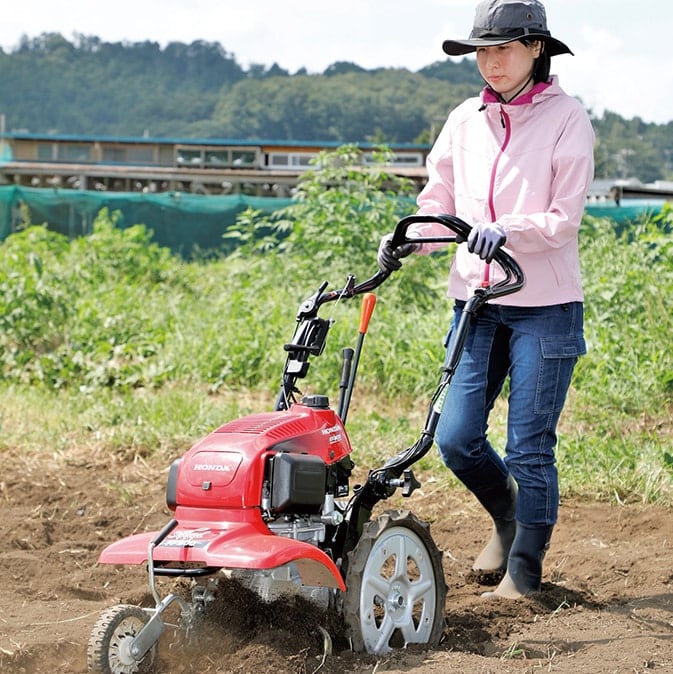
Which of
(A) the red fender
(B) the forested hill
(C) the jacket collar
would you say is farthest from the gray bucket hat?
(B) the forested hill

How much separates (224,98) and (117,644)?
448ft

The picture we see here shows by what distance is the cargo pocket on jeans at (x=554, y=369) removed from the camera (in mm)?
3871

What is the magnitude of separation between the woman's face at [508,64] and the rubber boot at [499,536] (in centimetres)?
145

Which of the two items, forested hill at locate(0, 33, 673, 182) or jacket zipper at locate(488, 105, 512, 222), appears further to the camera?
forested hill at locate(0, 33, 673, 182)

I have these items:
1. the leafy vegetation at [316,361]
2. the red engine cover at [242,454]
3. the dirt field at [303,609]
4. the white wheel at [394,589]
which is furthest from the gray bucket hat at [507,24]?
the leafy vegetation at [316,361]

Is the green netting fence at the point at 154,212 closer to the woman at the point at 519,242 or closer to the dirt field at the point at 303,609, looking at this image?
the dirt field at the point at 303,609

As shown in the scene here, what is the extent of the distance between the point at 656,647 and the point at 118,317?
20.2 feet

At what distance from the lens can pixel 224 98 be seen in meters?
136

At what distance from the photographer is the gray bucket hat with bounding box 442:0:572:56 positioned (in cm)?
376

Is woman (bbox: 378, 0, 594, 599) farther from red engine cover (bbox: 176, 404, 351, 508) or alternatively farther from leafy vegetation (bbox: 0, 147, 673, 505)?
leafy vegetation (bbox: 0, 147, 673, 505)

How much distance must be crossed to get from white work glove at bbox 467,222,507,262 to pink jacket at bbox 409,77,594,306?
11 cm

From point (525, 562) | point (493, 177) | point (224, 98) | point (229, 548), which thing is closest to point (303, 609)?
point (229, 548)

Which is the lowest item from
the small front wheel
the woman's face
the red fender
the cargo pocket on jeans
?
the small front wheel

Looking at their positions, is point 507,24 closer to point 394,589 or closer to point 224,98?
point 394,589
